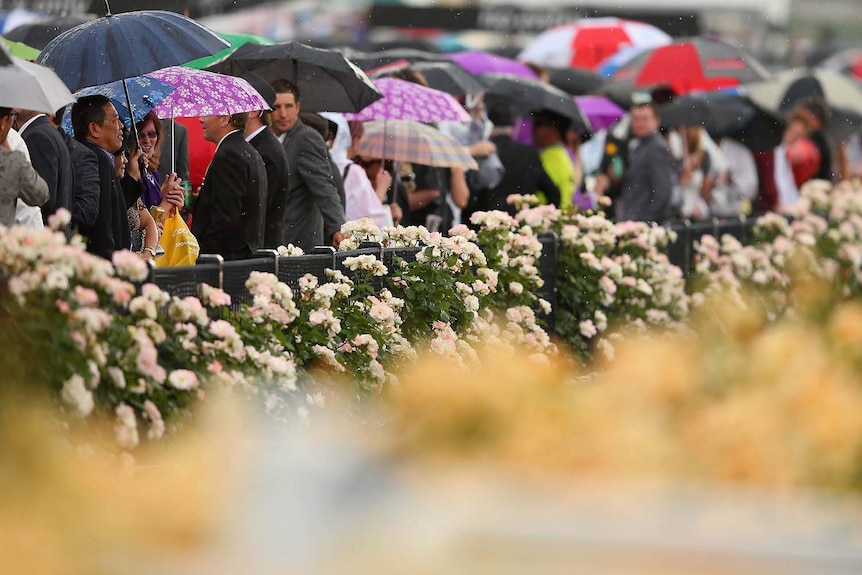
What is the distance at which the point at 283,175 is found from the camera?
10.5 meters

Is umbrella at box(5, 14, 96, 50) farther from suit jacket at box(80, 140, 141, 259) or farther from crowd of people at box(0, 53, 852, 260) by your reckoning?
suit jacket at box(80, 140, 141, 259)

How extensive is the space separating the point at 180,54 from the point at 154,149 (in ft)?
5.71

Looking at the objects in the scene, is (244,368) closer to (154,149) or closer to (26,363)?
(26,363)

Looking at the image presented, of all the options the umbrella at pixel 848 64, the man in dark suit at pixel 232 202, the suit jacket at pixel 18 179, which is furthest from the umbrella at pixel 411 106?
the umbrella at pixel 848 64

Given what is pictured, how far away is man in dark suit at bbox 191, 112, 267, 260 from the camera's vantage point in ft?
32.5

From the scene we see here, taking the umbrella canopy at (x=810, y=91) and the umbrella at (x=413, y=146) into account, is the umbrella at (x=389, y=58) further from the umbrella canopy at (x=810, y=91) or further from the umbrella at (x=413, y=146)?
the umbrella canopy at (x=810, y=91)

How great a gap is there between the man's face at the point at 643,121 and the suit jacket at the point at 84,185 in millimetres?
7723

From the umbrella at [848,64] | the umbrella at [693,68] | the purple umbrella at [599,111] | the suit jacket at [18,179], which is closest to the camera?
the suit jacket at [18,179]

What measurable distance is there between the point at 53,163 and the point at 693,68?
10171 mm

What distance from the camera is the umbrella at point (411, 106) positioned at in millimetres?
12750

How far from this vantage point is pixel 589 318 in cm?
1255

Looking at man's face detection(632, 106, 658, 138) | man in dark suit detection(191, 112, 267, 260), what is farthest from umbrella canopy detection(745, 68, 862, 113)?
man in dark suit detection(191, 112, 267, 260)

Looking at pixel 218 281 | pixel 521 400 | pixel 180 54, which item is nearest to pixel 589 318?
pixel 180 54

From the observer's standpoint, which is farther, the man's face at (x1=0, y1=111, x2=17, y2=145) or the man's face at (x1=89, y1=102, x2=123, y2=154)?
the man's face at (x1=89, y1=102, x2=123, y2=154)
